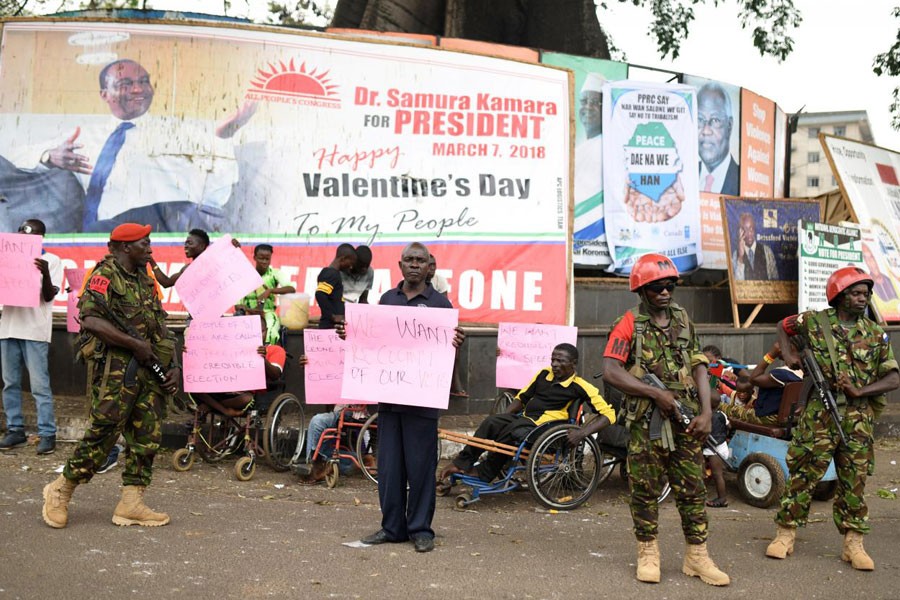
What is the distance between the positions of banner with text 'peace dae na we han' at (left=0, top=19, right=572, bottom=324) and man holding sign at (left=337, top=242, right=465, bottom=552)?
516 centimetres

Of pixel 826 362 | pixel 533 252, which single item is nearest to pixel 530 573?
pixel 826 362

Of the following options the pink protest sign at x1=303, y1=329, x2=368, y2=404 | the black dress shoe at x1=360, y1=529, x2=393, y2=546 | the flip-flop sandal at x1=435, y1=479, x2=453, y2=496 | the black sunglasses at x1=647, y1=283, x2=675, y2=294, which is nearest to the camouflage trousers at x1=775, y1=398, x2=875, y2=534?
the black sunglasses at x1=647, y1=283, x2=675, y2=294

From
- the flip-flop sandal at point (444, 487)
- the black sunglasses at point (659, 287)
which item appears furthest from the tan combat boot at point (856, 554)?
the flip-flop sandal at point (444, 487)

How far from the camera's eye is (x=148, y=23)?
10844 millimetres

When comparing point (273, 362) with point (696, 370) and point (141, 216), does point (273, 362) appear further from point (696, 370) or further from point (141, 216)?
point (696, 370)

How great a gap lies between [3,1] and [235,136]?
13.4m

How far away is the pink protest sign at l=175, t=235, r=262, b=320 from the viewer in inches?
307

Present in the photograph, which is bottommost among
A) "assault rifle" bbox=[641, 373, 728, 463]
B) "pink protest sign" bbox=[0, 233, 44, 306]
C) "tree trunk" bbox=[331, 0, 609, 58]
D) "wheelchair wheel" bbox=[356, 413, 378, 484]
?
"wheelchair wheel" bbox=[356, 413, 378, 484]

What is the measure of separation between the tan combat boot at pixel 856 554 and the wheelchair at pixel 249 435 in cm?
442

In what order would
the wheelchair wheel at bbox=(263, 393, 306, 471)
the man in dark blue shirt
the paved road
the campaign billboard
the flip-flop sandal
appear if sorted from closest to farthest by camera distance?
the paved road
the flip-flop sandal
the wheelchair wheel at bbox=(263, 393, 306, 471)
the man in dark blue shirt
the campaign billboard

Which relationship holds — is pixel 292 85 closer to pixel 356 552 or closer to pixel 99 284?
pixel 99 284

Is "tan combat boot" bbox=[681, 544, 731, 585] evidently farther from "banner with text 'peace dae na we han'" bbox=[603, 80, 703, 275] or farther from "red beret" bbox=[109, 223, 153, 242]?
"banner with text 'peace dae na we han'" bbox=[603, 80, 703, 275]

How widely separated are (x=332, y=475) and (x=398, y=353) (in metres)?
2.35

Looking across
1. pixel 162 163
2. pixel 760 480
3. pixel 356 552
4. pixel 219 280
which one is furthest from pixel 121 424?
pixel 162 163
